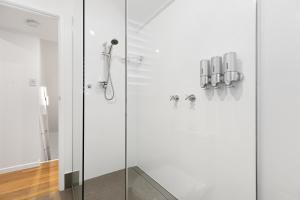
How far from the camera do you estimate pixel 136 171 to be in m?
1.54

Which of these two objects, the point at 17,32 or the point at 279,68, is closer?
the point at 279,68

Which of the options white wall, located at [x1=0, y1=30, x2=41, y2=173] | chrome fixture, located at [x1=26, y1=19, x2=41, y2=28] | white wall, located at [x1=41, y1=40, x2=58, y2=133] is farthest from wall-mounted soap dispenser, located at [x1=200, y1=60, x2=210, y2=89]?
white wall, located at [x1=41, y1=40, x2=58, y2=133]

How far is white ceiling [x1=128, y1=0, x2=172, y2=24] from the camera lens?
1636 millimetres

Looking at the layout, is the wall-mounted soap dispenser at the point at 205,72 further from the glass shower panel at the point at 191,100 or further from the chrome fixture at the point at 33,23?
the chrome fixture at the point at 33,23

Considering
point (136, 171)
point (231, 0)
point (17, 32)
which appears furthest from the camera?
point (17, 32)

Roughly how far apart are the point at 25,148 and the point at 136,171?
6.77 feet

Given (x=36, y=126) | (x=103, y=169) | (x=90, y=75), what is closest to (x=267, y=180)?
(x=103, y=169)

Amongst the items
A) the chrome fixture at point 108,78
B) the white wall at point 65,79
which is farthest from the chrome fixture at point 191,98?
the white wall at point 65,79

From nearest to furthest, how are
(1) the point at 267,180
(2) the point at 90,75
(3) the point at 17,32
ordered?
(1) the point at 267,180, (2) the point at 90,75, (3) the point at 17,32

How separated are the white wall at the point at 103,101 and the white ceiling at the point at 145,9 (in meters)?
0.18

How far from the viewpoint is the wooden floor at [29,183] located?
1.78m

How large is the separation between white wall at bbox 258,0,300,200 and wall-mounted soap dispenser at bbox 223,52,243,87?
0.45 feet

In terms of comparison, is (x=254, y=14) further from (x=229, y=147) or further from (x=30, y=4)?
(x=30, y=4)

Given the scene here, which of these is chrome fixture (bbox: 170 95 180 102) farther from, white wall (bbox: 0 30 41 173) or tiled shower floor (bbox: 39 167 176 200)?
white wall (bbox: 0 30 41 173)
